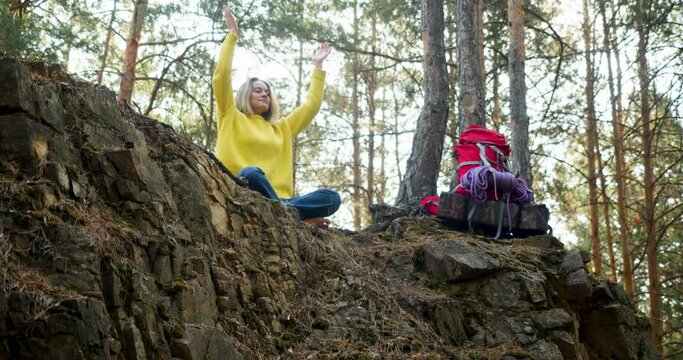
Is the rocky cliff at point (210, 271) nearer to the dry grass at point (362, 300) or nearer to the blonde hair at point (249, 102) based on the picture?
the dry grass at point (362, 300)

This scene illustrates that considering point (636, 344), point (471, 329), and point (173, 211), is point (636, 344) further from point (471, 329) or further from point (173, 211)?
point (173, 211)

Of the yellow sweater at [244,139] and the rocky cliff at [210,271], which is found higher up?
the yellow sweater at [244,139]

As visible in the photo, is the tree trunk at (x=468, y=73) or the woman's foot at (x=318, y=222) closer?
the woman's foot at (x=318, y=222)

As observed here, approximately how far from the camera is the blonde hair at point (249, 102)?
7.01m

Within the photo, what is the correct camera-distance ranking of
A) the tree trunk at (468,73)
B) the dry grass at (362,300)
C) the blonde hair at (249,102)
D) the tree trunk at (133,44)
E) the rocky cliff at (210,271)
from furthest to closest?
the tree trunk at (133,44) < the tree trunk at (468,73) < the blonde hair at (249,102) < the dry grass at (362,300) < the rocky cliff at (210,271)

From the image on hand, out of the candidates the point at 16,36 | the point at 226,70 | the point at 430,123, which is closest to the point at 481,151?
the point at 430,123

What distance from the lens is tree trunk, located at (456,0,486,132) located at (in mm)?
9023

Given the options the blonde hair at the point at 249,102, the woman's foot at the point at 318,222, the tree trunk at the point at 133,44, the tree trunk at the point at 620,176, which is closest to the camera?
the woman's foot at the point at 318,222

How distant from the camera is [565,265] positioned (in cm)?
670

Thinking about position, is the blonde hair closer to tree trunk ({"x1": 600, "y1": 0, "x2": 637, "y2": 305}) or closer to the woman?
the woman

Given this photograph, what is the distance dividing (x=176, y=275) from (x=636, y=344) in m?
4.50

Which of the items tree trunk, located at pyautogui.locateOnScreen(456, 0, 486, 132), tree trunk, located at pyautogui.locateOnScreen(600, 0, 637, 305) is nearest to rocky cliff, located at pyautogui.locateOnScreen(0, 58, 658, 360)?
tree trunk, located at pyautogui.locateOnScreen(456, 0, 486, 132)

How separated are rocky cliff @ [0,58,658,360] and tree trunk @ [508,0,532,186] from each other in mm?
2592

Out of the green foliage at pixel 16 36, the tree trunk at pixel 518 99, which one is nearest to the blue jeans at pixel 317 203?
the green foliage at pixel 16 36
